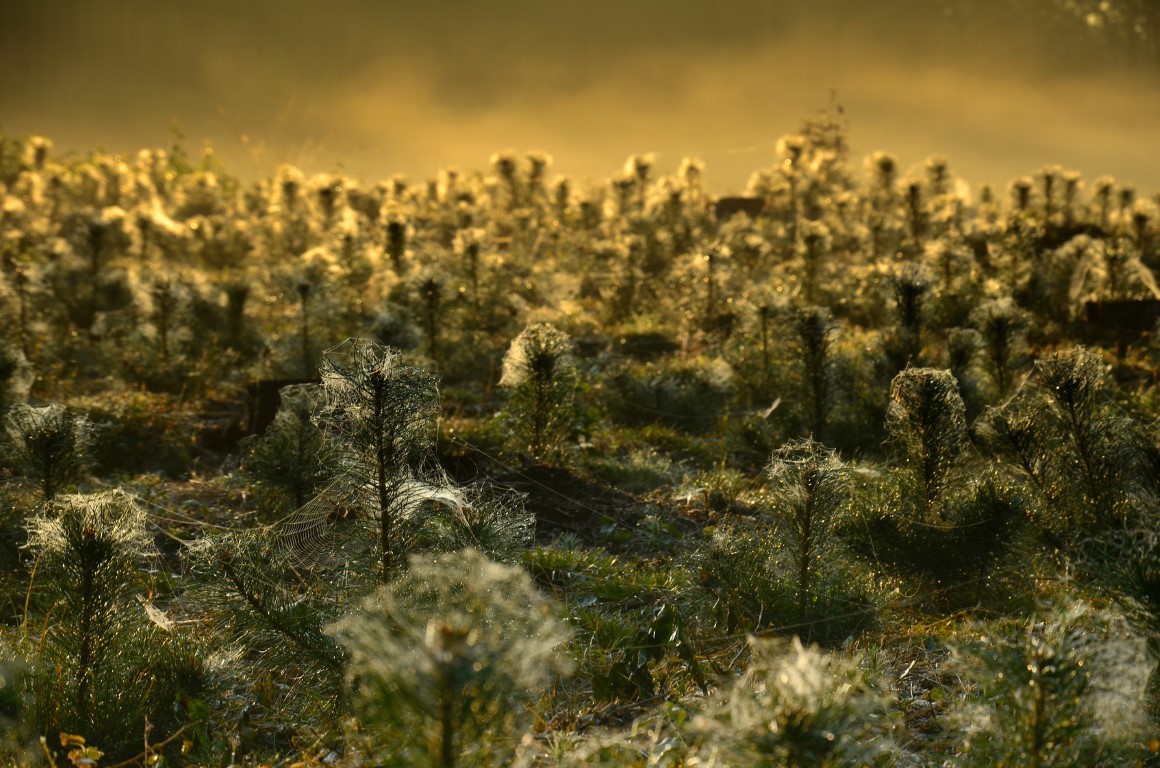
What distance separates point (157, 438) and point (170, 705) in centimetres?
533

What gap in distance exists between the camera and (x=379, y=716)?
2020 mm

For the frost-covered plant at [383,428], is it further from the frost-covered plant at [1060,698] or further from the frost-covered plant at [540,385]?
the frost-covered plant at [540,385]

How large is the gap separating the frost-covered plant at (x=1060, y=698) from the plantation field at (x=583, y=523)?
0.01 meters

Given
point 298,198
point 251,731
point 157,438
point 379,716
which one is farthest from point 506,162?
point 379,716

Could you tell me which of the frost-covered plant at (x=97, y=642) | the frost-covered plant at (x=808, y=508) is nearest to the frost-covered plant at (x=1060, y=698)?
the frost-covered plant at (x=808, y=508)

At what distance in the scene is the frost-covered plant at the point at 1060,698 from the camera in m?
2.43

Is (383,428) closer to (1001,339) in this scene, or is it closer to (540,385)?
(540,385)

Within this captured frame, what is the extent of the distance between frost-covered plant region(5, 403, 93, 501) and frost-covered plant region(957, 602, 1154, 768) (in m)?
4.73

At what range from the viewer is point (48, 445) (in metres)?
5.26

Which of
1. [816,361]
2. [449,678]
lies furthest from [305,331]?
[449,678]

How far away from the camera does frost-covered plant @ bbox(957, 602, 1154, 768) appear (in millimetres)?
2428

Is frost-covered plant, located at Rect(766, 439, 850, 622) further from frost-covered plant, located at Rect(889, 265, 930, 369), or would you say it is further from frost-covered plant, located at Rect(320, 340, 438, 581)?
frost-covered plant, located at Rect(889, 265, 930, 369)

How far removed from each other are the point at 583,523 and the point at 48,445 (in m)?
3.28

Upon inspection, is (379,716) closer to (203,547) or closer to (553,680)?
(203,547)
